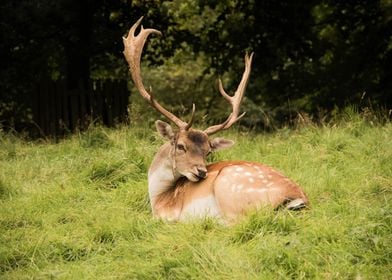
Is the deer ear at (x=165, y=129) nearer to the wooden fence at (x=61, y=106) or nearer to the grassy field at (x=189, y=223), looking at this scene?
the grassy field at (x=189, y=223)

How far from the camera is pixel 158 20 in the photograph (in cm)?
1237

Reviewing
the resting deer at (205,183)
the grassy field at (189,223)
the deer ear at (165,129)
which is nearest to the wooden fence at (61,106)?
the grassy field at (189,223)

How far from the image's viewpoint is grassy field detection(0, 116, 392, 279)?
15.3 ft

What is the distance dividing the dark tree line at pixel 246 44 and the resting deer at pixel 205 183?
17.9 ft

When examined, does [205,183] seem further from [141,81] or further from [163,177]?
[141,81]

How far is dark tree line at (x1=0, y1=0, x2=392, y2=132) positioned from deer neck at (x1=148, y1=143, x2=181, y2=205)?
5616 mm

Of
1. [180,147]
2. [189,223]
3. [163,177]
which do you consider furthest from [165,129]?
[189,223]

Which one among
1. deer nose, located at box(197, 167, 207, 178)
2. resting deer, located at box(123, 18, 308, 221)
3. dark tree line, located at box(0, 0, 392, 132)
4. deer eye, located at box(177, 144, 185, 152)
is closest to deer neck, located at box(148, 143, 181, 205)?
resting deer, located at box(123, 18, 308, 221)

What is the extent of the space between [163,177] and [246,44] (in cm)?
631

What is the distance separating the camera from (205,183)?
237 inches

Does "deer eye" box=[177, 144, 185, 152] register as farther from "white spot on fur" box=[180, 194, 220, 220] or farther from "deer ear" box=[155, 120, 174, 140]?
"white spot on fur" box=[180, 194, 220, 220]

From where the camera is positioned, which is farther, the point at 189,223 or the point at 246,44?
the point at 246,44

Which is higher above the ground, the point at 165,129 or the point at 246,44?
the point at 246,44

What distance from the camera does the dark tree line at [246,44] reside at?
11812 mm
